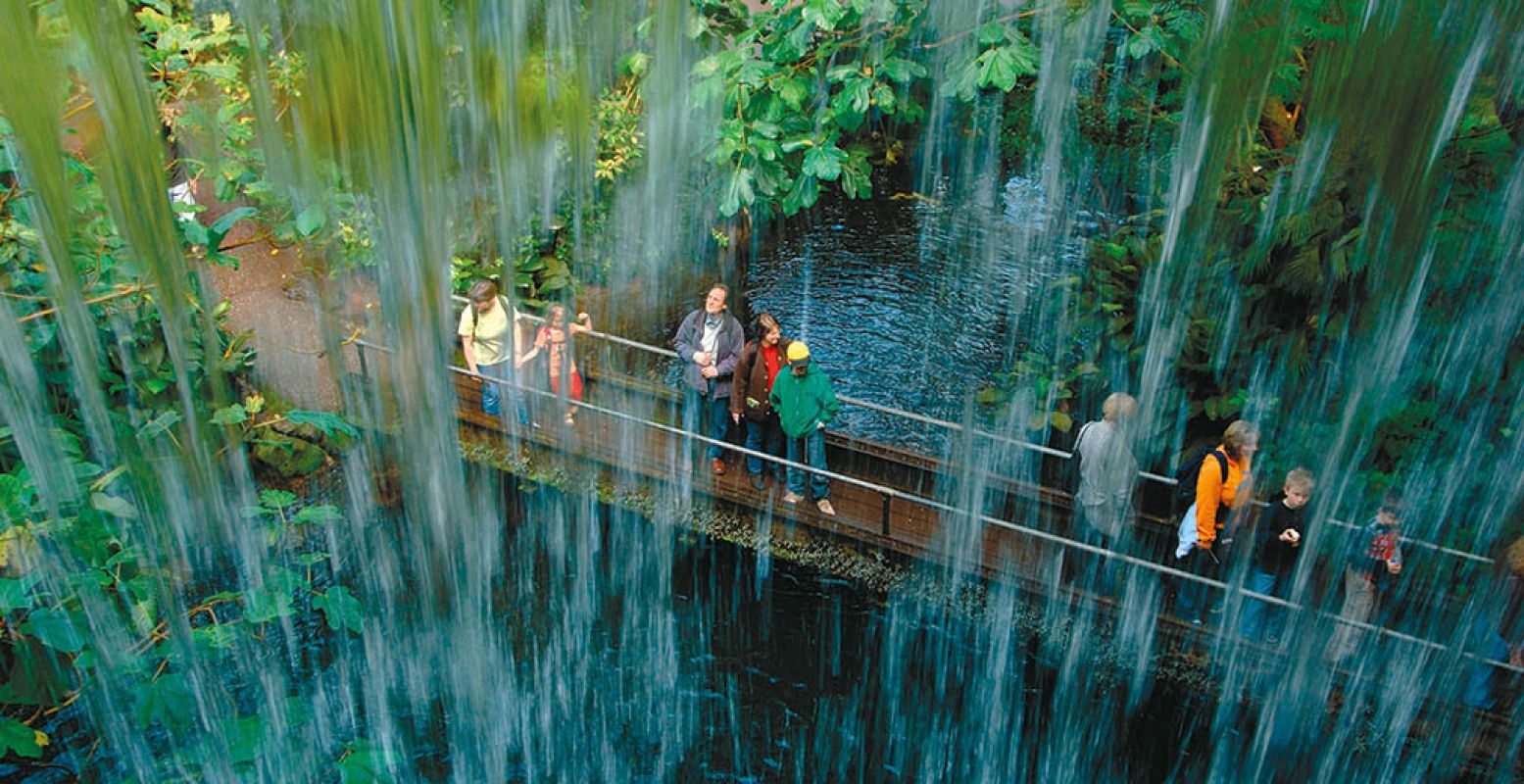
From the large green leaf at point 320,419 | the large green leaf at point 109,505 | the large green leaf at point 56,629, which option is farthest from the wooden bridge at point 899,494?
the large green leaf at point 56,629

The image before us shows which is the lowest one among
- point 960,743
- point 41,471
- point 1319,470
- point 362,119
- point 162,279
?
point 960,743

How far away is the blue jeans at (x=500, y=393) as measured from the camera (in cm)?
813

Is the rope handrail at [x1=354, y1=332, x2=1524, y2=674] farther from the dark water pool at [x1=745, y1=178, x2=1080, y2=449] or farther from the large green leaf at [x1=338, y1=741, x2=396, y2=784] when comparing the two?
the large green leaf at [x1=338, y1=741, x2=396, y2=784]

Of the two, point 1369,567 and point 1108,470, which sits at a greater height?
point 1108,470

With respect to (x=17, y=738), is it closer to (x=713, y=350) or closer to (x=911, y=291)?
(x=713, y=350)

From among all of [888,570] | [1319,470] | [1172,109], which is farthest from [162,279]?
[1172,109]

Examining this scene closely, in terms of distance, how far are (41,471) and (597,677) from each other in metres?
3.30

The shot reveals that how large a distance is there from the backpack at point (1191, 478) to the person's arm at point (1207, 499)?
0.08ft

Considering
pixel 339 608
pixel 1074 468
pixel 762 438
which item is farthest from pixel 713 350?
pixel 339 608

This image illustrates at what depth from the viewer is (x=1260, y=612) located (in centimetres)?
631

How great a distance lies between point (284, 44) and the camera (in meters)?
8.58

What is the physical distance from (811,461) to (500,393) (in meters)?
2.36

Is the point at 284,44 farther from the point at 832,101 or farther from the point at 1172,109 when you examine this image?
the point at 1172,109

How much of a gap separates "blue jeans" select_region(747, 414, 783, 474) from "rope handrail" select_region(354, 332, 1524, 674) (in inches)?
3.2
